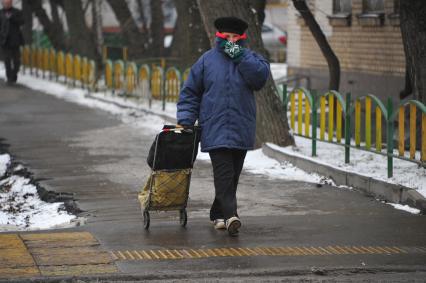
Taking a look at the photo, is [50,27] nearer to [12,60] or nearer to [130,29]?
[12,60]

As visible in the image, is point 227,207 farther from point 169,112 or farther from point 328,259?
point 169,112

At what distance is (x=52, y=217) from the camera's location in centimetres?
1013

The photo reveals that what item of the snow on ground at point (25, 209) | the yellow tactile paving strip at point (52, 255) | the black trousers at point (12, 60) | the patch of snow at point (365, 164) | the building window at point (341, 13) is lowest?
the snow on ground at point (25, 209)

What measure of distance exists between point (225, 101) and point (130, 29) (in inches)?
733

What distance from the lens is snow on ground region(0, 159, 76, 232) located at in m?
9.77

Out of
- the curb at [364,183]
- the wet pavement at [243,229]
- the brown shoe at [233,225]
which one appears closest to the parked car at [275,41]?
the wet pavement at [243,229]

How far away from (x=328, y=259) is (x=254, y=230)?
4.15 feet

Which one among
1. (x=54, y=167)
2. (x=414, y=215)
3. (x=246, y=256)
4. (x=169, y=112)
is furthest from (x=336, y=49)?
(x=246, y=256)

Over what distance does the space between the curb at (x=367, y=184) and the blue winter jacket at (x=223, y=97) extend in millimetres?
2027

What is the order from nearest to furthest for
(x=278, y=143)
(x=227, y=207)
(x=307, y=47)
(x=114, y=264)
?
(x=114, y=264) < (x=227, y=207) < (x=278, y=143) < (x=307, y=47)

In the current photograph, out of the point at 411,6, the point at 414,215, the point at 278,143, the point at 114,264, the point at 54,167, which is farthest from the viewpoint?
the point at 278,143

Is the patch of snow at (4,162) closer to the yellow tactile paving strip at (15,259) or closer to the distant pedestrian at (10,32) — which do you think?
the yellow tactile paving strip at (15,259)

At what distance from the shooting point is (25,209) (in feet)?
35.6

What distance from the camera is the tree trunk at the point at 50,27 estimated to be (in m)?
32.2
